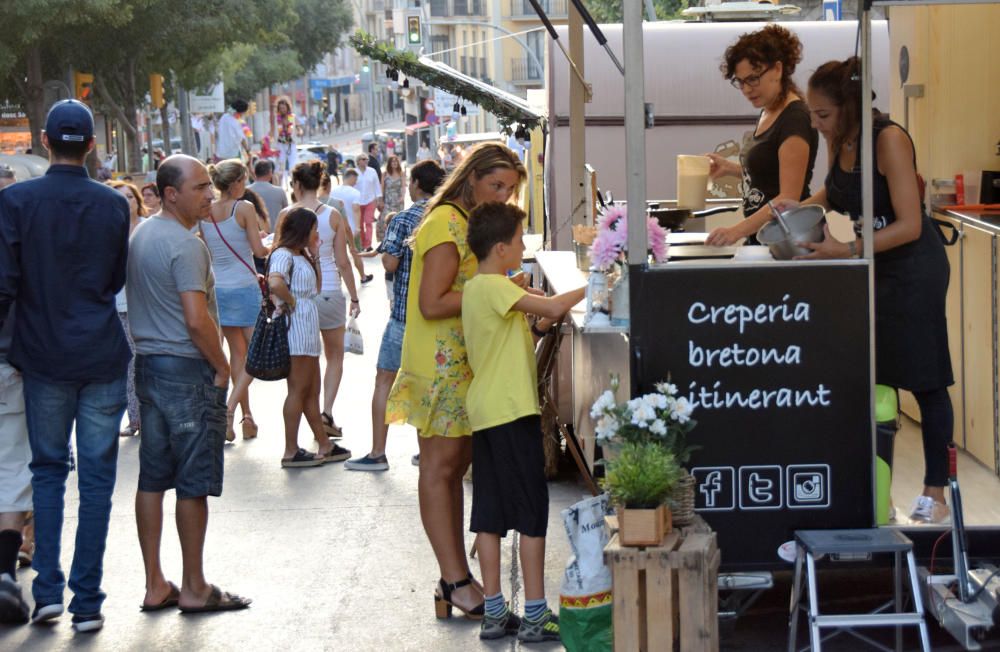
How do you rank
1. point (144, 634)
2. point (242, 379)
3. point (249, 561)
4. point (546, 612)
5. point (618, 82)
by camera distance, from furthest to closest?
point (618, 82) → point (242, 379) → point (249, 561) → point (144, 634) → point (546, 612)

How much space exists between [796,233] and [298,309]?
4.45m

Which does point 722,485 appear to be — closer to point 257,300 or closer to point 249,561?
point 249,561

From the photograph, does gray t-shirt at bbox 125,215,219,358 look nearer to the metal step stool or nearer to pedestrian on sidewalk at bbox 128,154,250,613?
pedestrian on sidewalk at bbox 128,154,250,613

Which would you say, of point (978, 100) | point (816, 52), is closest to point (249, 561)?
point (978, 100)

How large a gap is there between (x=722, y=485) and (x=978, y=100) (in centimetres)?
319

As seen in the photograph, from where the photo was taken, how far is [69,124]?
19.0 feet

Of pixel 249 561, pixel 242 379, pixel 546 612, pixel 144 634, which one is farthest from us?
pixel 242 379

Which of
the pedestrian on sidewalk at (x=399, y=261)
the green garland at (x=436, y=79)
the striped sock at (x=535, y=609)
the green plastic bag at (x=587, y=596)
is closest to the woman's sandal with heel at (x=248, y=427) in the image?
the pedestrian on sidewalk at (x=399, y=261)

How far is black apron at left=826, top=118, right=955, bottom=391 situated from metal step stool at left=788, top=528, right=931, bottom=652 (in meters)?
0.66

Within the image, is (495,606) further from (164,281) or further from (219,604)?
(164,281)

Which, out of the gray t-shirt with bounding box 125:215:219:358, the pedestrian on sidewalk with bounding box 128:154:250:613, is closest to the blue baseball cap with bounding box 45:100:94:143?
the pedestrian on sidewalk with bounding box 128:154:250:613

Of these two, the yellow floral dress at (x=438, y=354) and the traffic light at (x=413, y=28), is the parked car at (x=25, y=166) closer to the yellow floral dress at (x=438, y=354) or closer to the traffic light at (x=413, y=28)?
the traffic light at (x=413, y=28)

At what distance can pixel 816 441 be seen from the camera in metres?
5.09

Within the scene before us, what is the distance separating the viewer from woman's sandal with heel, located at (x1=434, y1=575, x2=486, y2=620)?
5.80 meters
